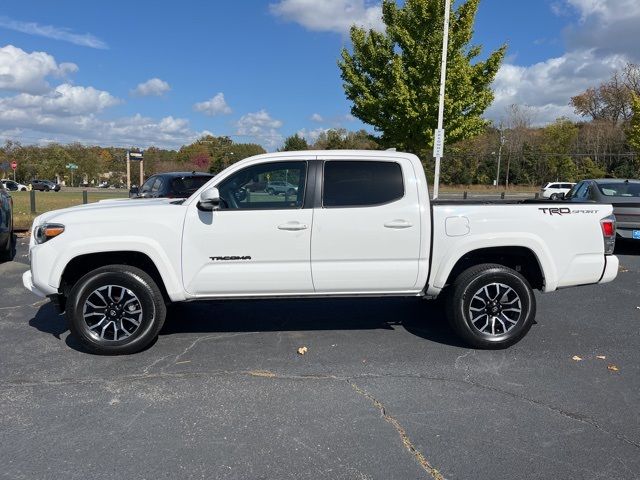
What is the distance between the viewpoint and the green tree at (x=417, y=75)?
63.9 feet

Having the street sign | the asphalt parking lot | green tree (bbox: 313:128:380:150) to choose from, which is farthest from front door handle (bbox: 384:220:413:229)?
green tree (bbox: 313:128:380:150)

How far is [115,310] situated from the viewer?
186 inches

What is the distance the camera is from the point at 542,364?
4.60 m

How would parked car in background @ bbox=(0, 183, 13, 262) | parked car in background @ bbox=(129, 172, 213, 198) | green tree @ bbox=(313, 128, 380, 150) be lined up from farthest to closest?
green tree @ bbox=(313, 128, 380, 150) < parked car in background @ bbox=(129, 172, 213, 198) < parked car in background @ bbox=(0, 183, 13, 262)

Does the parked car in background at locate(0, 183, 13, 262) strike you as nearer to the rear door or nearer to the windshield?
the rear door

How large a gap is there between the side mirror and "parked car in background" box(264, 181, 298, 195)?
0.53 m

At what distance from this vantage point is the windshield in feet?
36.1

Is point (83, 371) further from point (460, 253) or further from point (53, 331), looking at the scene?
point (460, 253)

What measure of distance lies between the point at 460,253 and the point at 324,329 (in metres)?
1.67

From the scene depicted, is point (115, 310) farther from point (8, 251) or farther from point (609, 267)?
point (8, 251)

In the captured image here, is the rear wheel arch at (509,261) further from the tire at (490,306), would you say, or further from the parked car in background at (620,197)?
the parked car in background at (620,197)

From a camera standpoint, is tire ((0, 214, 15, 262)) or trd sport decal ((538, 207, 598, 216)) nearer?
trd sport decal ((538, 207, 598, 216))

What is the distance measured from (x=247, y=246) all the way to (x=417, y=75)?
17.0 metres

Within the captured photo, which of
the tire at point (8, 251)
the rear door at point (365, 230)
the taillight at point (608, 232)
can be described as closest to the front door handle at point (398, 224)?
the rear door at point (365, 230)
